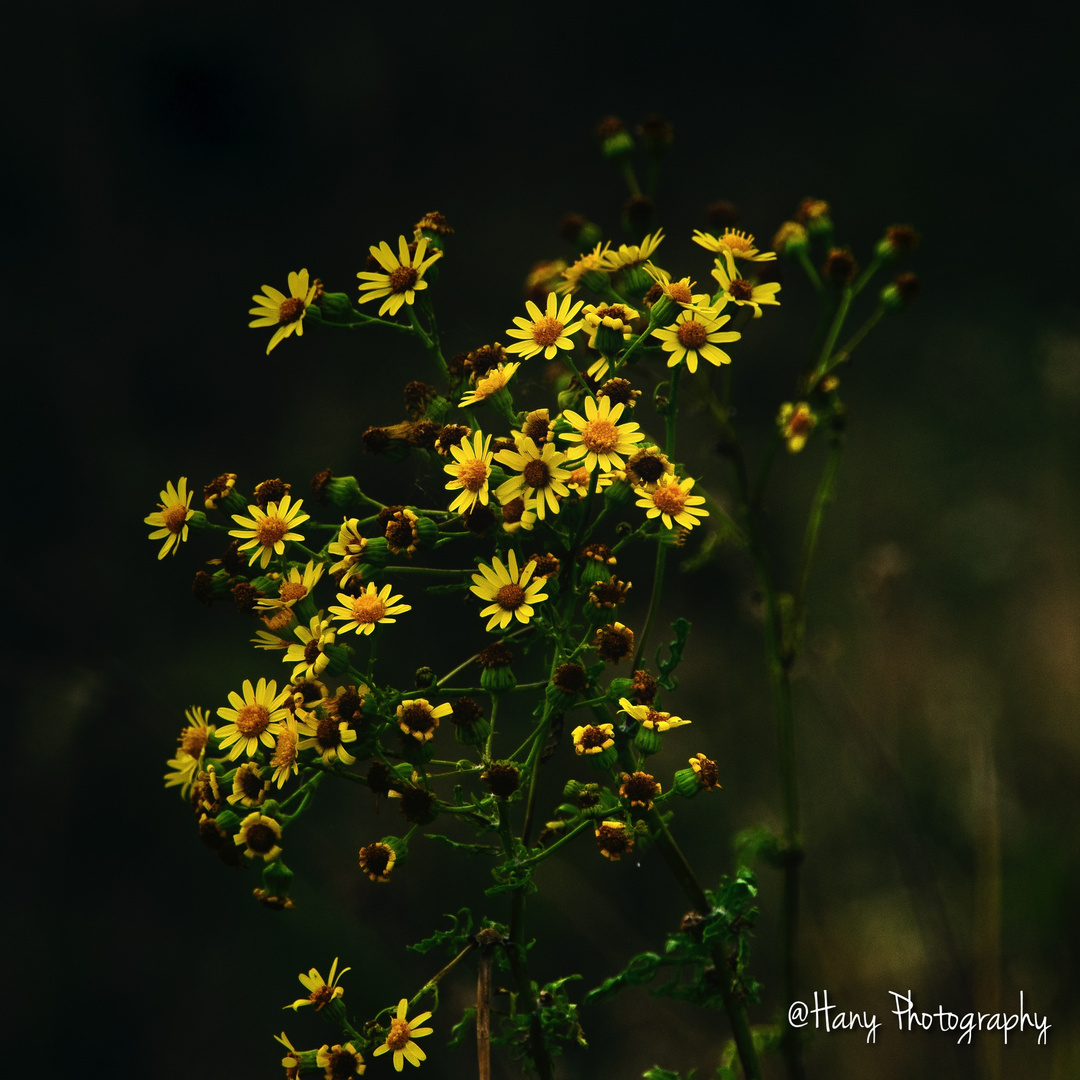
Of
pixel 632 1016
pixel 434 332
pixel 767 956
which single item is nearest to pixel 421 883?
pixel 632 1016

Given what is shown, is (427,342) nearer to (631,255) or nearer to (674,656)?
(631,255)

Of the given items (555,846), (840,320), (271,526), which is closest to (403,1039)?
(555,846)

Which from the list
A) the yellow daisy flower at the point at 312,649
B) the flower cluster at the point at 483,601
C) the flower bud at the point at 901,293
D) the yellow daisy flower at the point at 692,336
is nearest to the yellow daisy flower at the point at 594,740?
the flower cluster at the point at 483,601

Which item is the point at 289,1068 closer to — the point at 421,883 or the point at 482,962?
the point at 482,962

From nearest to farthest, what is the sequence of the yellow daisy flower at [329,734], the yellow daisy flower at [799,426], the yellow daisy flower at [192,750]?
the yellow daisy flower at [329,734]
the yellow daisy flower at [192,750]
the yellow daisy flower at [799,426]

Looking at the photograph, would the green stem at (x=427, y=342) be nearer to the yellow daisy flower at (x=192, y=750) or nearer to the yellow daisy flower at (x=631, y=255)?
the yellow daisy flower at (x=631, y=255)

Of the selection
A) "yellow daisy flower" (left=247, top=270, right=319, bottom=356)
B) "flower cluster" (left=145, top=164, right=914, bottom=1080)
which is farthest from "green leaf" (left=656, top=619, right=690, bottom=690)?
"yellow daisy flower" (left=247, top=270, right=319, bottom=356)
